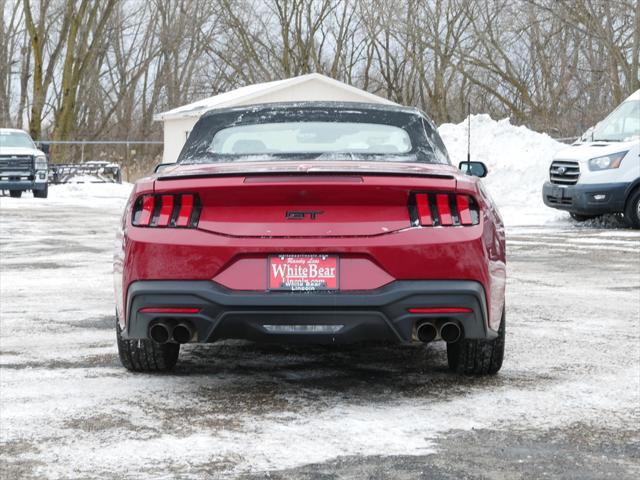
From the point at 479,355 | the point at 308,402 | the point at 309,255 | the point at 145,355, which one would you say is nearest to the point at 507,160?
the point at 479,355

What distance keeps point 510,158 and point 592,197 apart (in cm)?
873

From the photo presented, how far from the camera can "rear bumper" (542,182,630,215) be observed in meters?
18.2

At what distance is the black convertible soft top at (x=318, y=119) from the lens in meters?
6.48

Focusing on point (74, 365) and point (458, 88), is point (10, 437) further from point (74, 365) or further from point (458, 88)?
point (458, 88)

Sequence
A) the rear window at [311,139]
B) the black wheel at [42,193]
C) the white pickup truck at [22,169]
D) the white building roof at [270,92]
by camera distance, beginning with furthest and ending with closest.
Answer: the white building roof at [270,92], the black wheel at [42,193], the white pickup truck at [22,169], the rear window at [311,139]

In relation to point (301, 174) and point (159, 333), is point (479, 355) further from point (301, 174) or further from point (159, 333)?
point (159, 333)

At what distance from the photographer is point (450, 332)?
5.37 meters

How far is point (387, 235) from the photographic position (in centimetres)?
525

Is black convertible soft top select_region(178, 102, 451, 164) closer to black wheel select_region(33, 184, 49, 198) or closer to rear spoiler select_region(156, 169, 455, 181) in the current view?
rear spoiler select_region(156, 169, 455, 181)

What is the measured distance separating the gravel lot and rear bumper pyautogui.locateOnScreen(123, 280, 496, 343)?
35 centimetres

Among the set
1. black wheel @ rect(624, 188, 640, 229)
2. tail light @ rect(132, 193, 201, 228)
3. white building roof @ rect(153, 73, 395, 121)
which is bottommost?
black wheel @ rect(624, 188, 640, 229)

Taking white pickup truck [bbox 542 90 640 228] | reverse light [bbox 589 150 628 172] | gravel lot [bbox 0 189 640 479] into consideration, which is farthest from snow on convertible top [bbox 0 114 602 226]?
gravel lot [bbox 0 189 640 479]

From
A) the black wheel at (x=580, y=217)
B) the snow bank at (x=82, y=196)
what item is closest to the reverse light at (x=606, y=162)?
the black wheel at (x=580, y=217)

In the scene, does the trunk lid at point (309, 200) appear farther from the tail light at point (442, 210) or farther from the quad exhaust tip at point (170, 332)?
A: the quad exhaust tip at point (170, 332)
